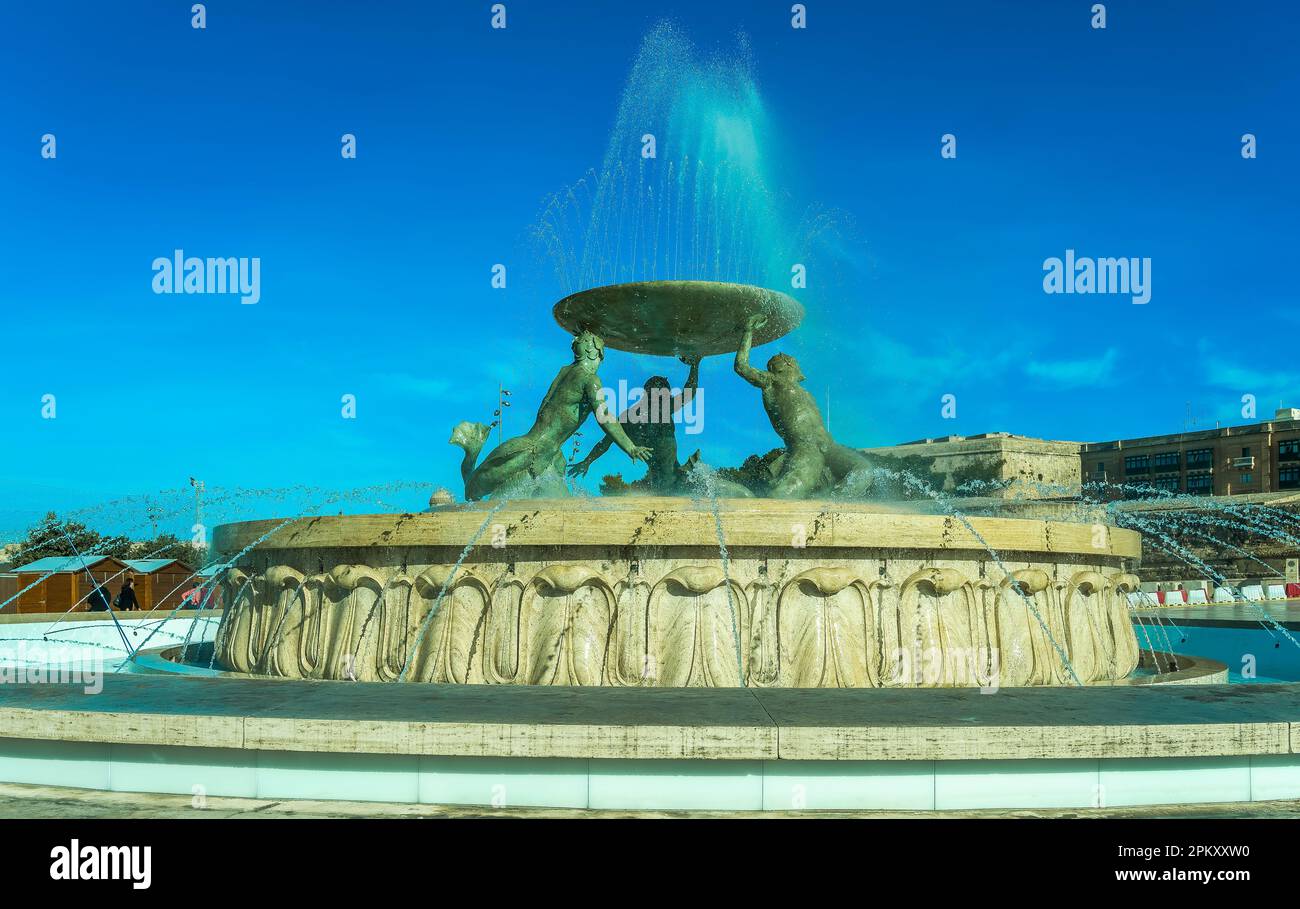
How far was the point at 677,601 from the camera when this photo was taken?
24.7 feet

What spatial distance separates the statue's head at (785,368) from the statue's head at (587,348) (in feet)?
6.29

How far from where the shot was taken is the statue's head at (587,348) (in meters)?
11.7

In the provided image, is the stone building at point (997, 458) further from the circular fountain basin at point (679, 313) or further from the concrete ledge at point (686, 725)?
the concrete ledge at point (686, 725)

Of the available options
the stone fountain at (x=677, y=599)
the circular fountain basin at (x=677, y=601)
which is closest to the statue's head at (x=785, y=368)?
the stone fountain at (x=677, y=599)

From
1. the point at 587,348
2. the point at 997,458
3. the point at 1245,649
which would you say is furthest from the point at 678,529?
the point at 997,458

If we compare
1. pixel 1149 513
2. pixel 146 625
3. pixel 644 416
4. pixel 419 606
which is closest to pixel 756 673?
pixel 419 606

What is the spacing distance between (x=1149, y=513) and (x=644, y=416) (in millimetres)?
53525

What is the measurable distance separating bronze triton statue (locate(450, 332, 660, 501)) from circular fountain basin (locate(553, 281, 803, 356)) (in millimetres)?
937

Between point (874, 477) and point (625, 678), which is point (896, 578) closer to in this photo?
point (625, 678)
